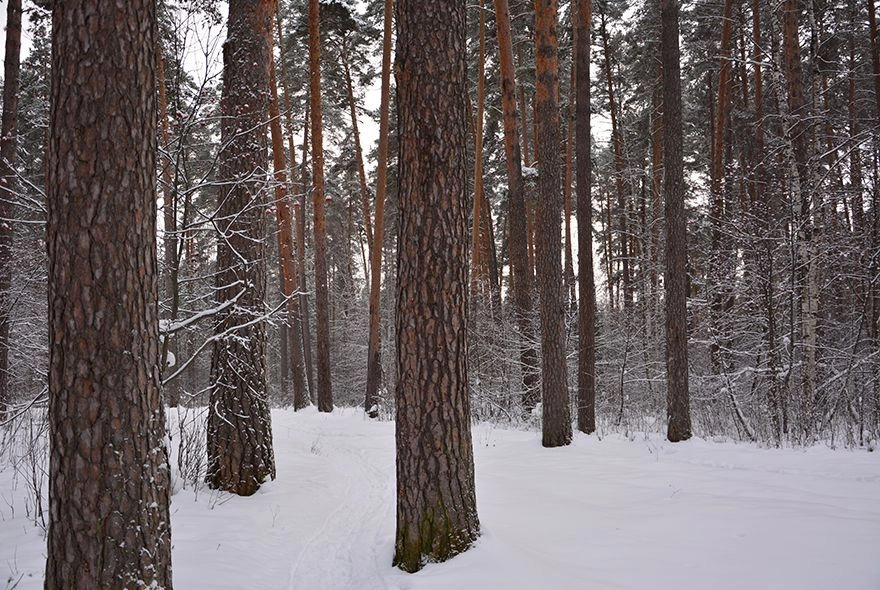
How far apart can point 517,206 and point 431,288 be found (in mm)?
7990

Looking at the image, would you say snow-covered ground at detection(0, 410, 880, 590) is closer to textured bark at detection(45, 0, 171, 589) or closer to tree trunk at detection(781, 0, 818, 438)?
textured bark at detection(45, 0, 171, 589)

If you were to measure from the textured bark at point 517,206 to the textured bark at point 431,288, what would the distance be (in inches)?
267

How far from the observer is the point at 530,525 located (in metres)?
4.04

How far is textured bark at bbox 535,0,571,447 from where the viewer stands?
7750mm

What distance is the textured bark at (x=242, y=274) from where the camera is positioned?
5.35m

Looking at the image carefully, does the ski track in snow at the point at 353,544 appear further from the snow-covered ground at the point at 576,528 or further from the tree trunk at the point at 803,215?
the tree trunk at the point at 803,215

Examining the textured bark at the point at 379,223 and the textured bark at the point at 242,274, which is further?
the textured bark at the point at 379,223

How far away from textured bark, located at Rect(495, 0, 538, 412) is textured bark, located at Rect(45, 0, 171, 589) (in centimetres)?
849

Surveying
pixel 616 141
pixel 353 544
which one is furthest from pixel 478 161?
pixel 353 544

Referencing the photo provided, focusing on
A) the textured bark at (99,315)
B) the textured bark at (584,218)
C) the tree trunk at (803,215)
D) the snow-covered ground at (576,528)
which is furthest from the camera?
the textured bark at (584,218)

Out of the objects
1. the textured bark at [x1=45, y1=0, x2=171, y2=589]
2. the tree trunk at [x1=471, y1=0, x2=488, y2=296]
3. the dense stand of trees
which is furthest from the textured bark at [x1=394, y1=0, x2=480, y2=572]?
the tree trunk at [x1=471, y1=0, x2=488, y2=296]

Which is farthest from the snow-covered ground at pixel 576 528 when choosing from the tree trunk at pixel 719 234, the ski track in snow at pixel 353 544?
the tree trunk at pixel 719 234

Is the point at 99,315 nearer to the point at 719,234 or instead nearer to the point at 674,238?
the point at 674,238

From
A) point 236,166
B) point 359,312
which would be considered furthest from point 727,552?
point 359,312
